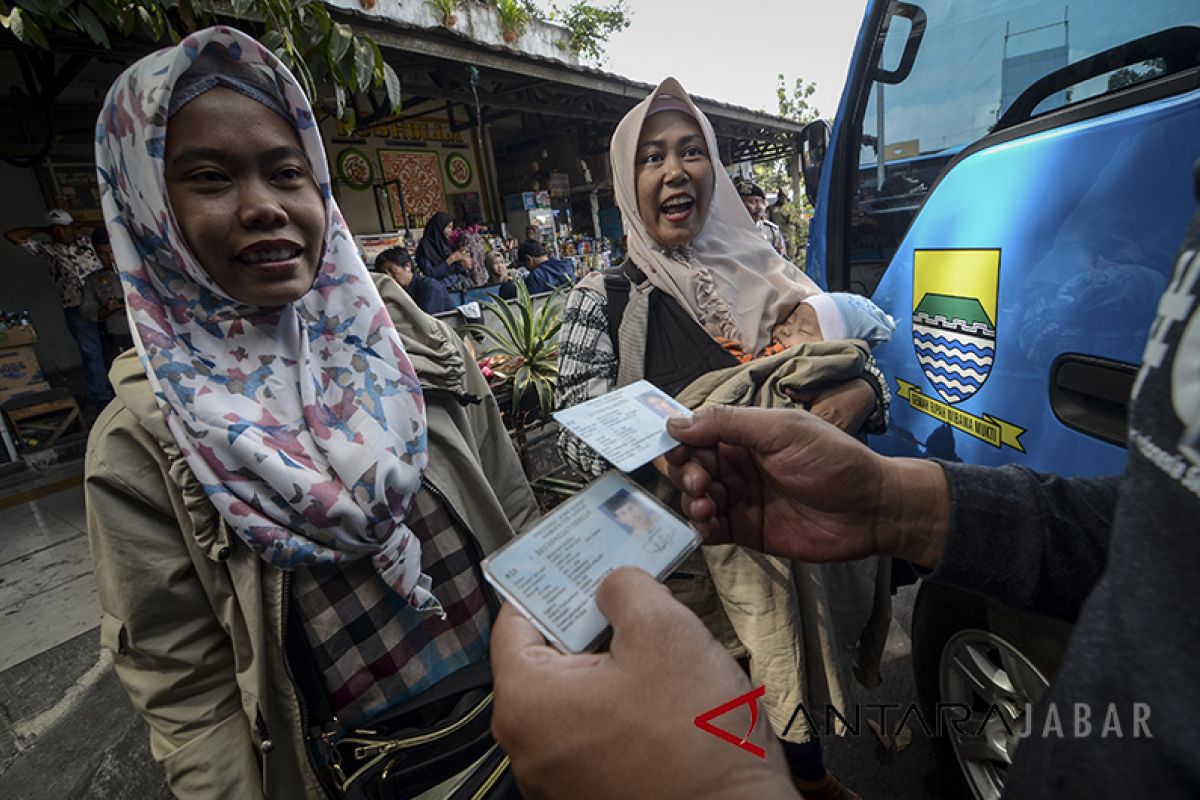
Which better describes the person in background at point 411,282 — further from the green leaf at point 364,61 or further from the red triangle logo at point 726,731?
the red triangle logo at point 726,731

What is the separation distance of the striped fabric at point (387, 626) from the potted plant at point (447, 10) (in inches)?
366

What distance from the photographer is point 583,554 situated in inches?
37.7

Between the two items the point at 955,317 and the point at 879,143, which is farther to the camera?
the point at 879,143

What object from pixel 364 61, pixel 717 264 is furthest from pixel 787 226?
pixel 364 61

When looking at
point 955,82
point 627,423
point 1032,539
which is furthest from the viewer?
point 955,82

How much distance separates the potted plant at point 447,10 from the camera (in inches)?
319

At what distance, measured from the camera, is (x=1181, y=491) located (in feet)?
1.22

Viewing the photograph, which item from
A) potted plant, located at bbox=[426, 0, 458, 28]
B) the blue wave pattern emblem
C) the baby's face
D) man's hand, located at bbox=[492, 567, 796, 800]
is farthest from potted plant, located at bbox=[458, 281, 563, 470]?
potted plant, located at bbox=[426, 0, 458, 28]

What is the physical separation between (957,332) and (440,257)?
635 cm

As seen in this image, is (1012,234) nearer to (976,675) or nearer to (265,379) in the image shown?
(976,675)

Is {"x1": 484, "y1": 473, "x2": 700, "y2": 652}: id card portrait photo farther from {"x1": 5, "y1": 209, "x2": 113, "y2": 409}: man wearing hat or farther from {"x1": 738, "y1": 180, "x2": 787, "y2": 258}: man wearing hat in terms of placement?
{"x1": 5, "y1": 209, "x2": 113, "y2": 409}: man wearing hat

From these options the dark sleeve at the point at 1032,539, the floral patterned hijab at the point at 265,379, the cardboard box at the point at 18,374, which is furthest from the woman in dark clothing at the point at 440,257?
the dark sleeve at the point at 1032,539

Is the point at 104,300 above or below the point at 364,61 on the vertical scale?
below

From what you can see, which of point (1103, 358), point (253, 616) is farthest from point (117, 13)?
point (1103, 358)
